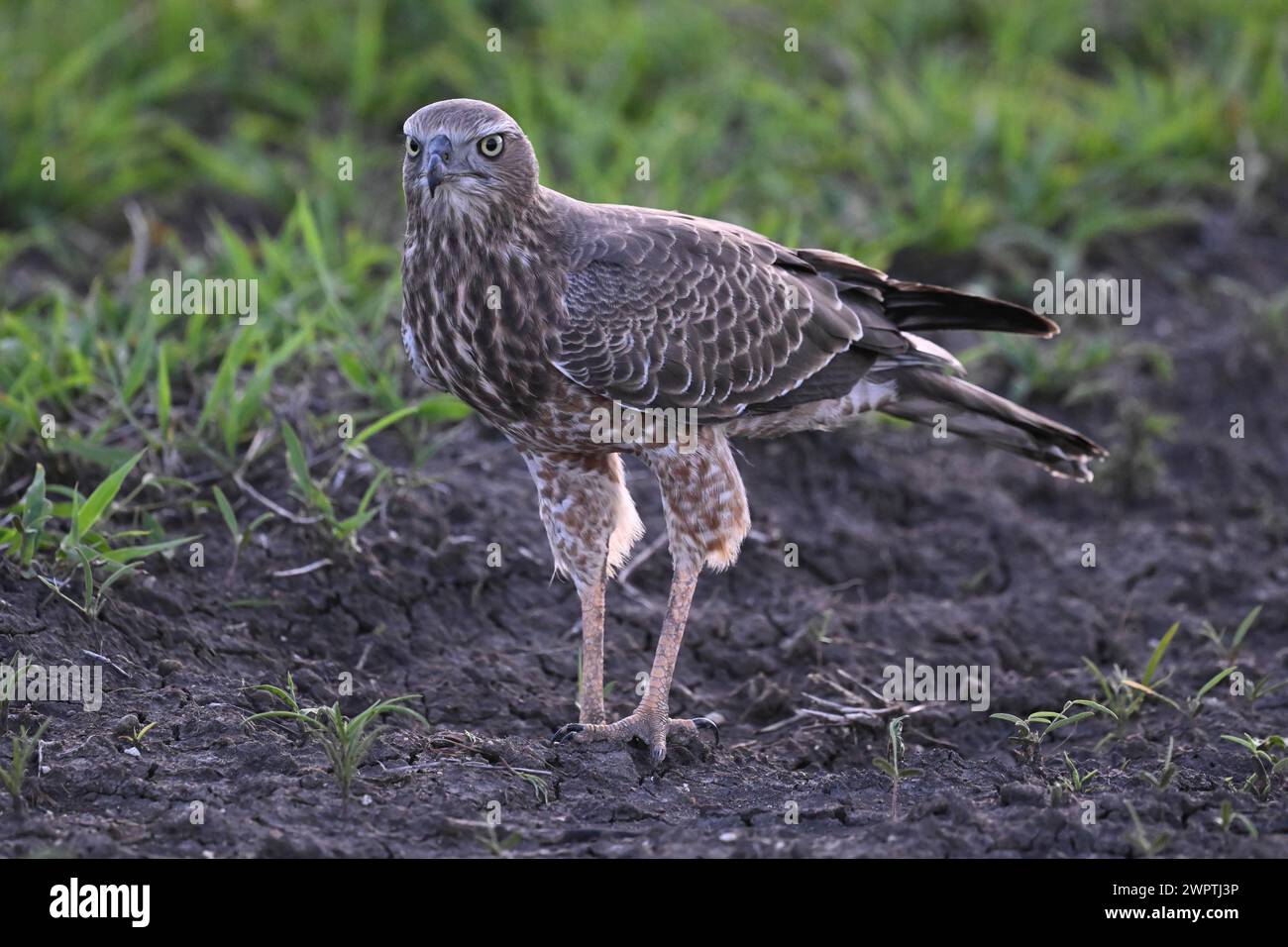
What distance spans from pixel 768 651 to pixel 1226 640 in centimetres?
181

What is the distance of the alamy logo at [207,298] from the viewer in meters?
7.28

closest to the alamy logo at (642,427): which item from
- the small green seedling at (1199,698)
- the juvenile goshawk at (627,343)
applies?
the juvenile goshawk at (627,343)

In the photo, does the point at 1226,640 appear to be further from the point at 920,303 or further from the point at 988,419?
the point at 920,303

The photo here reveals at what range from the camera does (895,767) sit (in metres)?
4.86

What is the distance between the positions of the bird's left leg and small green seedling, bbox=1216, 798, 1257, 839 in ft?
5.54

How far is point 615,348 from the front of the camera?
5.16m

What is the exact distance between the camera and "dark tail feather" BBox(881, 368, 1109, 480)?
5.93 m

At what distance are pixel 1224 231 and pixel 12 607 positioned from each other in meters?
6.80

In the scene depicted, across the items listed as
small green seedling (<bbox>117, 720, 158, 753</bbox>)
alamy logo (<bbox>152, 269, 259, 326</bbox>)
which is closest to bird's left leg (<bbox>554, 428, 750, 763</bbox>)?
A: small green seedling (<bbox>117, 720, 158, 753</bbox>)

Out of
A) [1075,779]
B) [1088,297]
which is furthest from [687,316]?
[1088,297]
